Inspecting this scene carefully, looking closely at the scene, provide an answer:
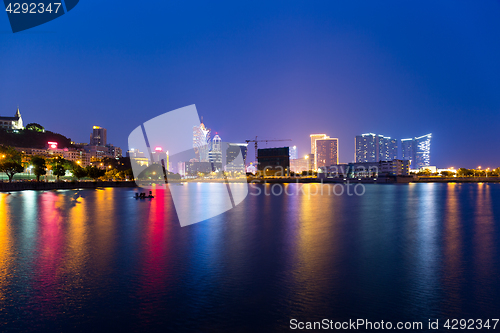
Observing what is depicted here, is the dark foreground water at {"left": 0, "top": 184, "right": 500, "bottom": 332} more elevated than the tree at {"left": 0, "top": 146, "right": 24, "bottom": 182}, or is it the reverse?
the tree at {"left": 0, "top": 146, "right": 24, "bottom": 182}

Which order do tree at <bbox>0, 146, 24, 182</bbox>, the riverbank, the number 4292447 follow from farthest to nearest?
the riverbank → tree at <bbox>0, 146, 24, 182</bbox> → the number 4292447

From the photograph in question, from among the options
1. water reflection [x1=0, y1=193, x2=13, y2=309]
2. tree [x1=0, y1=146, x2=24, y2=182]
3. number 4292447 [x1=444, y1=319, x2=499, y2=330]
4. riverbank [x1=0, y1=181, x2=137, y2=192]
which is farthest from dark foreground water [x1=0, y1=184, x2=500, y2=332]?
riverbank [x1=0, y1=181, x2=137, y2=192]

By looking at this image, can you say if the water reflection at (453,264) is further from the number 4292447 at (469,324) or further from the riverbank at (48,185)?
the riverbank at (48,185)

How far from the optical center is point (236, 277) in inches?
587

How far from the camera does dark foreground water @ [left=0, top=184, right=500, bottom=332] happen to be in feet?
34.9

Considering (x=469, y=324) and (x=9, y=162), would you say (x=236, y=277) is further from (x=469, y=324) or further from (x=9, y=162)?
(x=9, y=162)

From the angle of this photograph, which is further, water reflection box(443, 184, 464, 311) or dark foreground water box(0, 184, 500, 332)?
water reflection box(443, 184, 464, 311)

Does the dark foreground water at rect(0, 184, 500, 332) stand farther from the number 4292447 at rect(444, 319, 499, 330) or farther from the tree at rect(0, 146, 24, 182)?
the tree at rect(0, 146, 24, 182)

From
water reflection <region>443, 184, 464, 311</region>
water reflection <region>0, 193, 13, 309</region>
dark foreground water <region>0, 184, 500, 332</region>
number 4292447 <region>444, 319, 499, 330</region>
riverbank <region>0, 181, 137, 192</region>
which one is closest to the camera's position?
number 4292447 <region>444, 319, 499, 330</region>

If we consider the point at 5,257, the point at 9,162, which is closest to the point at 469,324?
the point at 5,257

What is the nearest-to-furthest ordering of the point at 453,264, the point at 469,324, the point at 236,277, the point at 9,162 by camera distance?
the point at 469,324 → the point at 236,277 → the point at 453,264 → the point at 9,162

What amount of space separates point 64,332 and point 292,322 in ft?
21.1

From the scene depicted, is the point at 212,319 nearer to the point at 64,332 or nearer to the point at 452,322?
the point at 64,332

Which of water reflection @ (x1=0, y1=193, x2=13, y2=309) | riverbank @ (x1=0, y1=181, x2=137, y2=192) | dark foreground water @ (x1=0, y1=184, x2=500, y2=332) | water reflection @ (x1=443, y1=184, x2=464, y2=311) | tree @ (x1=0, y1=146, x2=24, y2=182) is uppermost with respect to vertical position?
tree @ (x1=0, y1=146, x2=24, y2=182)
